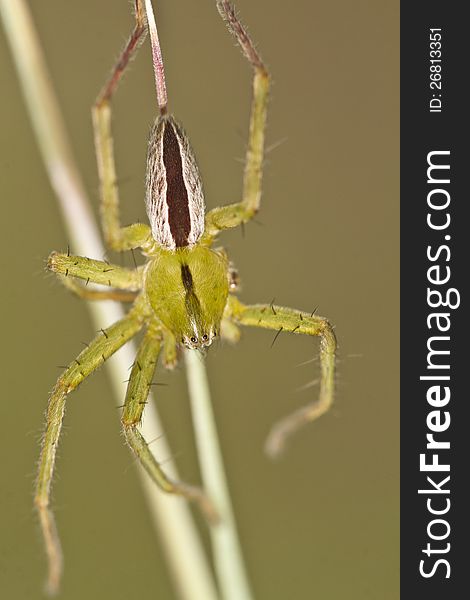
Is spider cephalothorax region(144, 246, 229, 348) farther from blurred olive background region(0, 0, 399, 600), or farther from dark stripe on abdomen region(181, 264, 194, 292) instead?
blurred olive background region(0, 0, 399, 600)

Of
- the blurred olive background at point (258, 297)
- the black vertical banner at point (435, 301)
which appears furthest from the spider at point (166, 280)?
the blurred olive background at point (258, 297)

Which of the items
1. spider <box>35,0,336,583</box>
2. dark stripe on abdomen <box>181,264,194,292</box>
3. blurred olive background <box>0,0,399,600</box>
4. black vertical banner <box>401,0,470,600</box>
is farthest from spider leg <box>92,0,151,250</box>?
black vertical banner <box>401,0,470,600</box>

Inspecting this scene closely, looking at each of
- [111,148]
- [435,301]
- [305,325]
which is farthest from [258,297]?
[111,148]

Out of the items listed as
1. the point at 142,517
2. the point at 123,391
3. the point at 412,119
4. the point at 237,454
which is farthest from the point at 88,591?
the point at 412,119

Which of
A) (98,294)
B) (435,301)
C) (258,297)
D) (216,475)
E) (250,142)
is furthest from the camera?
(258,297)

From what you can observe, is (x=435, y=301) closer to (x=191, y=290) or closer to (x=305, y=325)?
(x=305, y=325)

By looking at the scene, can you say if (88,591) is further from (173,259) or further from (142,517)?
→ (173,259)
